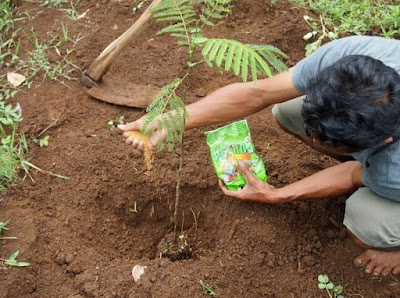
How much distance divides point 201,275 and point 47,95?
1509 mm

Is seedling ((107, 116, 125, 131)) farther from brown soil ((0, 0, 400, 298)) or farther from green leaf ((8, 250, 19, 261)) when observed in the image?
green leaf ((8, 250, 19, 261))

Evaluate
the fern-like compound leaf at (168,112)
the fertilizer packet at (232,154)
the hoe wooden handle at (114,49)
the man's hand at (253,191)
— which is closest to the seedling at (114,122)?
the hoe wooden handle at (114,49)

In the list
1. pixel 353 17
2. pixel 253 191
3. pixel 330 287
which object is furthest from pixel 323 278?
pixel 353 17

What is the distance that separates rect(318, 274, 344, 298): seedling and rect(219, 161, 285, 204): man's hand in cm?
43

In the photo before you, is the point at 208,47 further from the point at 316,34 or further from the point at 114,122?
the point at 316,34

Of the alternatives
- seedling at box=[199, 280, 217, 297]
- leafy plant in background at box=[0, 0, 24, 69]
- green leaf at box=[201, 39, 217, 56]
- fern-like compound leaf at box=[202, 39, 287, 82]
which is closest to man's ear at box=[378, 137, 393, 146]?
fern-like compound leaf at box=[202, 39, 287, 82]

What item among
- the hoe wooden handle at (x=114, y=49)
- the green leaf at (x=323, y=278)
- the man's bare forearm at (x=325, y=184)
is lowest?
the green leaf at (x=323, y=278)

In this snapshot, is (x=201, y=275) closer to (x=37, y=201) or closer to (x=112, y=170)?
(x=112, y=170)

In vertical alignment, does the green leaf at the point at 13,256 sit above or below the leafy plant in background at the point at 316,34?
below

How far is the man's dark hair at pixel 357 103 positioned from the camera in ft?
5.24

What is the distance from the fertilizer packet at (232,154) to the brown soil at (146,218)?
9.1 inches

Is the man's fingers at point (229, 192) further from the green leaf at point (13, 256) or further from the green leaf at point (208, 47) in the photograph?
the green leaf at point (13, 256)

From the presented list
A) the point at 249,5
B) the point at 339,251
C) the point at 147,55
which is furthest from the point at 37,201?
the point at 249,5

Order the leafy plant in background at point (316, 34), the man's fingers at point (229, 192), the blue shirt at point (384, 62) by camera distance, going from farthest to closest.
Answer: the leafy plant in background at point (316, 34) → the man's fingers at point (229, 192) → the blue shirt at point (384, 62)
